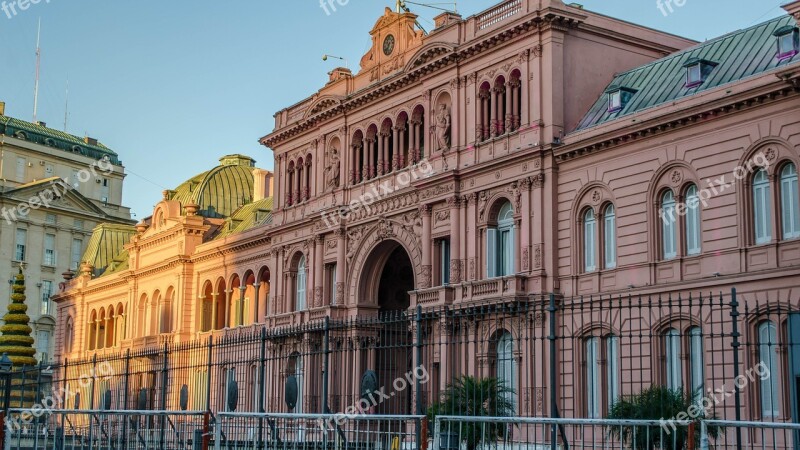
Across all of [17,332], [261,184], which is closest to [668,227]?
[261,184]

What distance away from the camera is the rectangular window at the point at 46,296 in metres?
87.6

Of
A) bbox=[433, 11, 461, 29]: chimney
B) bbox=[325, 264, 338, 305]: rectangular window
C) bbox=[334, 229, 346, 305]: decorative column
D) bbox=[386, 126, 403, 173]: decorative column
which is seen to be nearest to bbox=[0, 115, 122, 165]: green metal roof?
bbox=[325, 264, 338, 305]: rectangular window

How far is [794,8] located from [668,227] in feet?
23.2

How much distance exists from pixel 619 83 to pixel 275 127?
19685mm

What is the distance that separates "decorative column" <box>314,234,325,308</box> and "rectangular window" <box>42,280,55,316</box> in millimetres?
46343

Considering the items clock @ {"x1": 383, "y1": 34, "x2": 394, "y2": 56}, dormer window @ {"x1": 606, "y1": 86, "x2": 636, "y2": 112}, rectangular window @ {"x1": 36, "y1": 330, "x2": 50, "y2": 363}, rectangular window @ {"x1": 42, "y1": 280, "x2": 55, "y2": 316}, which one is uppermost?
clock @ {"x1": 383, "y1": 34, "x2": 394, "y2": 56}

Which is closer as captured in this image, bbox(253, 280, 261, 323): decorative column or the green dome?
bbox(253, 280, 261, 323): decorative column

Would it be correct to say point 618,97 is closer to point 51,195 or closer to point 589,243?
point 589,243

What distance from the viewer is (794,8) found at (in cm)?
2992

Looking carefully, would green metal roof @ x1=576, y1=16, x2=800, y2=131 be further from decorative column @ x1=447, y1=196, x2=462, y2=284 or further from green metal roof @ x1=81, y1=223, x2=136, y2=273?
green metal roof @ x1=81, y1=223, x2=136, y2=273

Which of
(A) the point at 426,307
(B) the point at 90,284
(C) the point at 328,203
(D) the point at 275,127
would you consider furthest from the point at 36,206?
(A) the point at 426,307

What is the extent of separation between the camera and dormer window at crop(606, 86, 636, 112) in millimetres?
36406

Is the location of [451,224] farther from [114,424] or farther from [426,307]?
[114,424]

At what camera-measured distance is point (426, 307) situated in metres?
39.7
